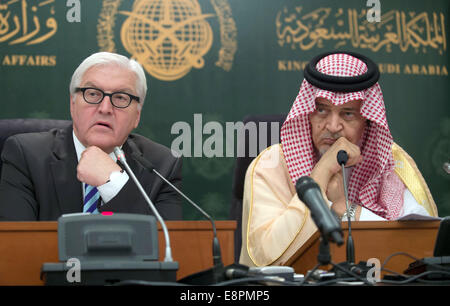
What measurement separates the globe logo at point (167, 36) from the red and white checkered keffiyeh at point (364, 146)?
5.46 feet

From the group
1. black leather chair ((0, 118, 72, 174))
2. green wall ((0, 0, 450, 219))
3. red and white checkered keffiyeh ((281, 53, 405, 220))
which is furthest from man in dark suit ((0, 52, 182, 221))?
green wall ((0, 0, 450, 219))

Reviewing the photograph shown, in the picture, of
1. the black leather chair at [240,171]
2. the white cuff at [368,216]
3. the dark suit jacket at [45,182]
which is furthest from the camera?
the black leather chair at [240,171]

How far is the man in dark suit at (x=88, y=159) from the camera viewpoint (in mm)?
2184

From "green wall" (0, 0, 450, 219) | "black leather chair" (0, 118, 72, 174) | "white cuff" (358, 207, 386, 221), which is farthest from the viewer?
"green wall" (0, 0, 450, 219)

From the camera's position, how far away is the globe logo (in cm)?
404

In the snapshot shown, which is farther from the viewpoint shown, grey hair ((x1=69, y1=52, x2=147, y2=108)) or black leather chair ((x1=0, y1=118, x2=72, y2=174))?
black leather chair ((x1=0, y1=118, x2=72, y2=174))

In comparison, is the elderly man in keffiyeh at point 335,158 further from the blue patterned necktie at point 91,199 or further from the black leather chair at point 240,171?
the blue patterned necktie at point 91,199

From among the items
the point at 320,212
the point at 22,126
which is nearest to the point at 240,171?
the point at 22,126

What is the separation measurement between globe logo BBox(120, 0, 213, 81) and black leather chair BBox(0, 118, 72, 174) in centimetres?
137

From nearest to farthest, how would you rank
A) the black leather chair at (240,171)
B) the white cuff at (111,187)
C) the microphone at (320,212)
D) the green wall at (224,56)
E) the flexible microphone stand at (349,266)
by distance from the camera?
the microphone at (320,212) → the flexible microphone stand at (349,266) → the white cuff at (111,187) → the black leather chair at (240,171) → the green wall at (224,56)

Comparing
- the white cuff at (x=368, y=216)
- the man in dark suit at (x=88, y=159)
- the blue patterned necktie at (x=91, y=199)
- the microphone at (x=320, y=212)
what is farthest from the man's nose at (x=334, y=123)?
the microphone at (x=320, y=212)

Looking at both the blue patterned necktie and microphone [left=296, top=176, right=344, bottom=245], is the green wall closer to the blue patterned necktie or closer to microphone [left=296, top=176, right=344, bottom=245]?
the blue patterned necktie

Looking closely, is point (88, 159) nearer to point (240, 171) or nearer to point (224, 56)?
point (240, 171)
